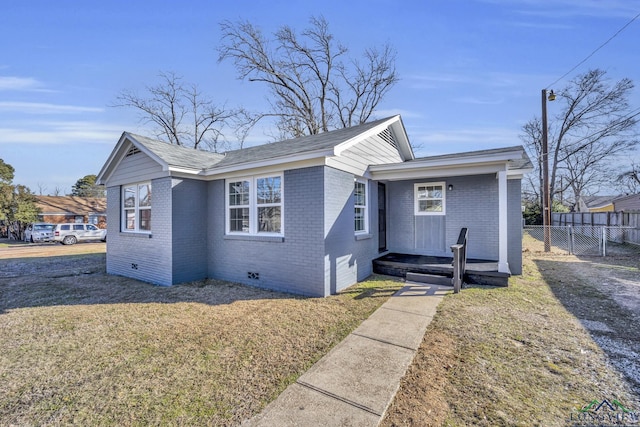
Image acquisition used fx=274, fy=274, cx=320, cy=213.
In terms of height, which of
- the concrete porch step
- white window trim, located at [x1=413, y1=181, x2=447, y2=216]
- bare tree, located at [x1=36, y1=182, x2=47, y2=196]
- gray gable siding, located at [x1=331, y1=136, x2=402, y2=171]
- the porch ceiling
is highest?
bare tree, located at [x1=36, y1=182, x2=47, y2=196]

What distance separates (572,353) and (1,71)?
15.2 metres

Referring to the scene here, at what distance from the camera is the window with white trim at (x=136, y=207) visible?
8148 mm

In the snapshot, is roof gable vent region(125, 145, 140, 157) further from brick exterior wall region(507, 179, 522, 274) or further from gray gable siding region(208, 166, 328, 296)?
brick exterior wall region(507, 179, 522, 274)

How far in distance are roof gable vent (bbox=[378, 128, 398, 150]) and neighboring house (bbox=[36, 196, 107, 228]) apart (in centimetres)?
3348

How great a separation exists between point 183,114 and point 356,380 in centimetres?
2854

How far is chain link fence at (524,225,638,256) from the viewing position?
38.1 ft

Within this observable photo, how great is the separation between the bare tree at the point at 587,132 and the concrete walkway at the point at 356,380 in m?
22.8

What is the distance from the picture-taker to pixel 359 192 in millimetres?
7664

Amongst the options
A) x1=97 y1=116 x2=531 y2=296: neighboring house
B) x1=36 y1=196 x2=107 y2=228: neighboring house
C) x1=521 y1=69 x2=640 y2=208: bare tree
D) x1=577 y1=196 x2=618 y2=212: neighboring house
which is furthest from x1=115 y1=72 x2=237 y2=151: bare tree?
x1=577 y1=196 x2=618 y2=212: neighboring house

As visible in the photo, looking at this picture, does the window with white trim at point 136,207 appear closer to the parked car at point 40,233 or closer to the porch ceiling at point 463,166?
the porch ceiling at point 463,166

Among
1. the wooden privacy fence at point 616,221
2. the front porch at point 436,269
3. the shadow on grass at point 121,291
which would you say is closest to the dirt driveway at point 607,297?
the front porch at point 436,269

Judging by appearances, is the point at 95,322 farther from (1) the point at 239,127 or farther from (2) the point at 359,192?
(1) the point at 239,127

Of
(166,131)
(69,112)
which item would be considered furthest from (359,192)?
(166,131)

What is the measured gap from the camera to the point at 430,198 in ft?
28.2
